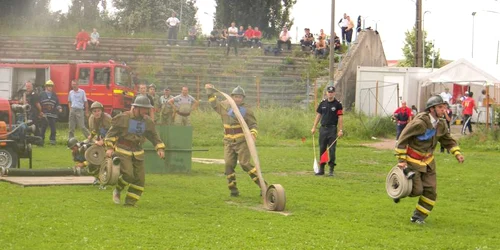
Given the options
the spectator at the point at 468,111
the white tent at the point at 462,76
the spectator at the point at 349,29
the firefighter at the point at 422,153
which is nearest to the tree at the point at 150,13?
the spectator at the point at 349,29

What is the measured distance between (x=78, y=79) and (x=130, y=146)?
2171 cm

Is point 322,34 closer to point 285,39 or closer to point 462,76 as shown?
point 285,39

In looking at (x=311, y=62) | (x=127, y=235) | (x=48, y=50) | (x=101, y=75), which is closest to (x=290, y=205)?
(x=127, y=235)

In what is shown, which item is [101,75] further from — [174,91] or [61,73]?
[174,91]

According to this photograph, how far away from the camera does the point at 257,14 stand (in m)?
58.7

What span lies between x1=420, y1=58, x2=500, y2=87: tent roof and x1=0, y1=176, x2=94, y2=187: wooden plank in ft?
77.9

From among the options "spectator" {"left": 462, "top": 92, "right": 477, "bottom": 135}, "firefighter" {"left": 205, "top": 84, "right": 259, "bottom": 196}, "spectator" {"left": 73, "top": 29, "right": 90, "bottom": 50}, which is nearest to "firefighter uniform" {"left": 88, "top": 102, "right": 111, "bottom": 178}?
"firefighter" {"left": 205, "top": 84, "right": 259, "bottom": 196}

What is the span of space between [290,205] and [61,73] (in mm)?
23019

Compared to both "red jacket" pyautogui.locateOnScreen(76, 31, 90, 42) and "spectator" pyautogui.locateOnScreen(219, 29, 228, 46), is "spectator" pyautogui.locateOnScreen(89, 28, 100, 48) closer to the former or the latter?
"red jacket" pyautogui.locateOnScreen(76, 31, 90, 42)

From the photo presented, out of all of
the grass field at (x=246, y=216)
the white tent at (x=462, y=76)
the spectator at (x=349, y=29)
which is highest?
the spectator at (x=349, y=29)

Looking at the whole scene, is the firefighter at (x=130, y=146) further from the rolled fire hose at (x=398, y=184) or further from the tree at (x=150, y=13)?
the tree at (x=150, y=13)

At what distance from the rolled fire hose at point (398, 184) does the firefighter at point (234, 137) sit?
3096 mm

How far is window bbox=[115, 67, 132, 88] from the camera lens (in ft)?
115

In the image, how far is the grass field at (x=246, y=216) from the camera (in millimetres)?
10734
